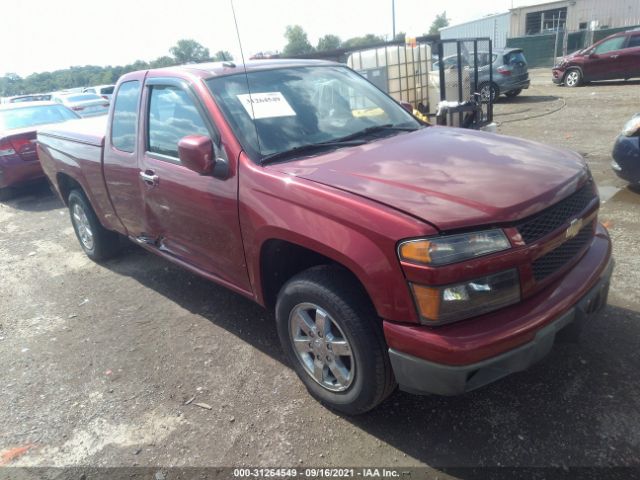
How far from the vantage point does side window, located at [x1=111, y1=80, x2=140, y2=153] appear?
3.86 m

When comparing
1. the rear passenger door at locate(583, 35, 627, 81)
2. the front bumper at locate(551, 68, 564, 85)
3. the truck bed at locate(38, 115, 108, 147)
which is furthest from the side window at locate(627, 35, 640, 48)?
the truck bed at locate(38, 115, 108, 147)

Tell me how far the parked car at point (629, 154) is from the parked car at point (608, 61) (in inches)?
484

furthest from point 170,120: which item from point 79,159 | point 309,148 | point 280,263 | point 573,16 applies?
point 573,16

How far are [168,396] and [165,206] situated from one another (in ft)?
4.26

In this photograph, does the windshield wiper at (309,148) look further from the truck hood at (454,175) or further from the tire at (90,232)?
the tire at (90,232)

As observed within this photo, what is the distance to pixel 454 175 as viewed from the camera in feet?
7.99

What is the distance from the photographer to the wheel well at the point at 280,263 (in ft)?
9.10

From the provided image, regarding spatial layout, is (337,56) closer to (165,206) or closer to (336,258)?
(165,206)

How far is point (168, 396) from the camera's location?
307cm

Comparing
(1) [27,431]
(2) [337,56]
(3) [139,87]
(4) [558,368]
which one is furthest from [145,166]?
(2) [337,56]

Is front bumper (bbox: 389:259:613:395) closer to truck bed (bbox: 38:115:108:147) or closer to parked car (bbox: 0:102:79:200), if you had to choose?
truck bed (bbox: 38:115:108:147)

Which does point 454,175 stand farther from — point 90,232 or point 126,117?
point 90,232

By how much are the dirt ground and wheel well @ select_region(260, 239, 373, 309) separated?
0.59m

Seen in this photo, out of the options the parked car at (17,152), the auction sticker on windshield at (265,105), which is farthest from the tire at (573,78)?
the auction sticker on windshield at (265,105)
